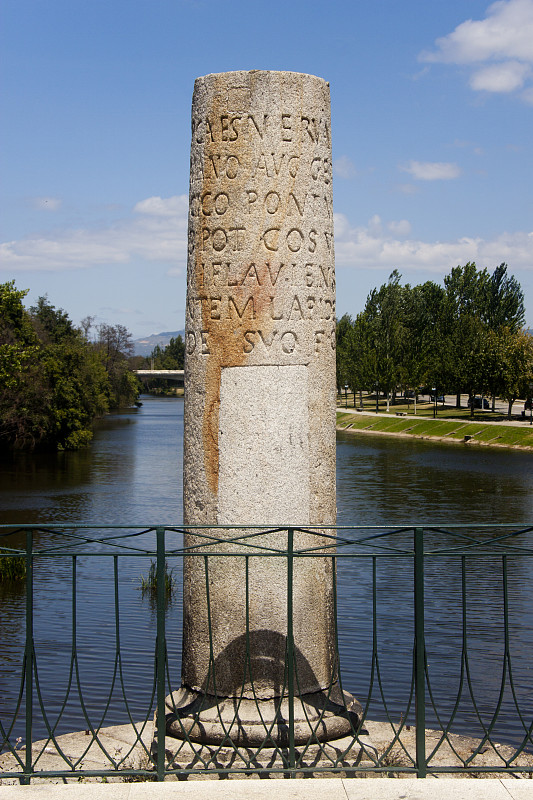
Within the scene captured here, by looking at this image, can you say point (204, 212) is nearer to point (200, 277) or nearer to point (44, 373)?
point (200, 277)

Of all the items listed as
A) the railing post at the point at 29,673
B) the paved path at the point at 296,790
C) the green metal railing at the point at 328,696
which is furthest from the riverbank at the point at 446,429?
the railing post at the point at 29,673

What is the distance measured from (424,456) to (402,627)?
34933mm

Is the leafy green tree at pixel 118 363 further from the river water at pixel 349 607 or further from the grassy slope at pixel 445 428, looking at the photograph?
the river water at pixel 349 607

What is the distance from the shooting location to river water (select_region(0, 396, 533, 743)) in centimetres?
1195

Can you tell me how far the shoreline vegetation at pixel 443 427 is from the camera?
2211 inches

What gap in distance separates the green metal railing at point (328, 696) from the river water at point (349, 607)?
0.21 ft

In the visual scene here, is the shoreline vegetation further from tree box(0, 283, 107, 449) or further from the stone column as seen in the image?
the stone column

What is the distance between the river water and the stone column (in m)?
1.13

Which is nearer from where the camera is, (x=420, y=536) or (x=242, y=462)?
(x=420, y=536)

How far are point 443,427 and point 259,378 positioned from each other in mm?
58657

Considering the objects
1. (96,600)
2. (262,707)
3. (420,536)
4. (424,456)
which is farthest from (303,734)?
(424,456)

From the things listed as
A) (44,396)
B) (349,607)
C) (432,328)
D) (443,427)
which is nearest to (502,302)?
(432,328)

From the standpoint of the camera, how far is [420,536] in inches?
221

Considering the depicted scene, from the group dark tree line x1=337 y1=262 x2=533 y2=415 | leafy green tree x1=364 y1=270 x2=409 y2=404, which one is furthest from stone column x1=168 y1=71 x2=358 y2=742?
leafy green tree x1=364 y1=270 x2=409 y2=404
